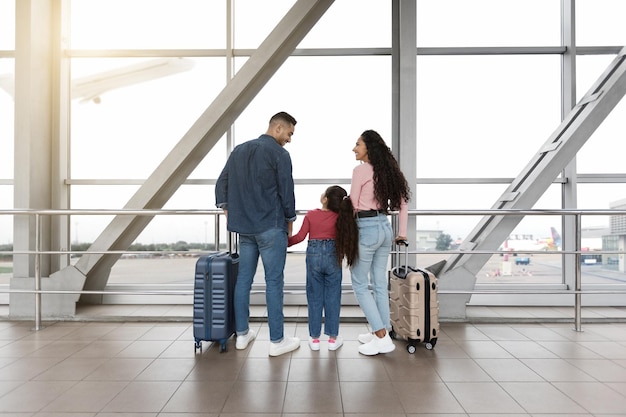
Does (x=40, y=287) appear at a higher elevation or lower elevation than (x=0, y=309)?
higher

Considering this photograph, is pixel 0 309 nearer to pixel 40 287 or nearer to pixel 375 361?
pixel 40 287

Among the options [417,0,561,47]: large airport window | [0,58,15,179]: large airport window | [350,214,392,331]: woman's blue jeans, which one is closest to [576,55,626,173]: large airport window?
[417,0,561,47]: large airport window

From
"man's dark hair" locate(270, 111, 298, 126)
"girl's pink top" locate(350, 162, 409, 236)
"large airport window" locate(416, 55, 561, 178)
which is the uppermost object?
"large airport window" locate(416, 55, 561, 178)

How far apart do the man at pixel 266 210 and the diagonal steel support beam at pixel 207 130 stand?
138 centimetres

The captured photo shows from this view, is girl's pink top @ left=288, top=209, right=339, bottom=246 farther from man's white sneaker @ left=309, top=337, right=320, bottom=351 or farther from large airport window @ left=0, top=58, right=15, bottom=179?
large airport window @ left=0, top=58, right=15, bottom=179

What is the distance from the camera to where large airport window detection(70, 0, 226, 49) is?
5.61 meters

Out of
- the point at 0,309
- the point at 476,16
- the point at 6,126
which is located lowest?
the point at 0,309

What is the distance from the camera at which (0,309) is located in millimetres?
5258

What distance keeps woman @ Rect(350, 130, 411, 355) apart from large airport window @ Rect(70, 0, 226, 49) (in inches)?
121

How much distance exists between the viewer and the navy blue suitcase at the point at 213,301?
3.45 metres

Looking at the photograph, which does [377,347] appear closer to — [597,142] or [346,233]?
Result: [346,233]

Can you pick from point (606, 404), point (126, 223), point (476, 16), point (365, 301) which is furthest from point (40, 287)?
point (476, 16)

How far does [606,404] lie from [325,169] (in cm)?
367

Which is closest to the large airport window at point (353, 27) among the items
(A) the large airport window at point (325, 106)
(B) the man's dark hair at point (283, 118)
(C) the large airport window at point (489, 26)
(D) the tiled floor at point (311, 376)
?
(A) the large airport window at point (325, 106)
